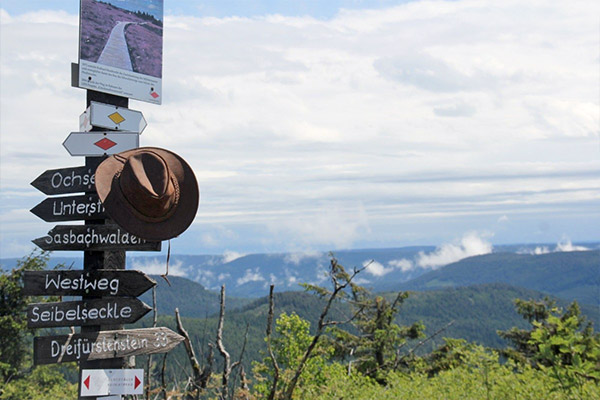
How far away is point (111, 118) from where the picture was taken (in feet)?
19.2

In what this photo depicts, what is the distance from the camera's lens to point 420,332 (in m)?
32.2

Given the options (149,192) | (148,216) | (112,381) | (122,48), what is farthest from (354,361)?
(149,192)

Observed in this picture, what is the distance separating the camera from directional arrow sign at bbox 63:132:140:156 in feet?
18.6

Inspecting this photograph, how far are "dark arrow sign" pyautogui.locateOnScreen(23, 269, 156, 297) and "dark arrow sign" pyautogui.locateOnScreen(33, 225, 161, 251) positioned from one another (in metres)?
0.23

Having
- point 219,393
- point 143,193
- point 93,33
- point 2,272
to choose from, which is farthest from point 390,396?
point 2,272

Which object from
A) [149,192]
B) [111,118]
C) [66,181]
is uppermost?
[111,118]

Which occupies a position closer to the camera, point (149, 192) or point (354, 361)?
point (149, 192)

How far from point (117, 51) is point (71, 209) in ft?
5.36

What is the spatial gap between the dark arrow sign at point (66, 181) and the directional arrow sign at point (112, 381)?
170 cm

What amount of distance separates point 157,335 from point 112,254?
889mm

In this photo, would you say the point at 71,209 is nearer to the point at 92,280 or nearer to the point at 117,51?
the point at 92,280

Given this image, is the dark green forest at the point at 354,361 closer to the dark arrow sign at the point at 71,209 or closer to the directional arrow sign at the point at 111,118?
the dark arrow sign at the point at 71,209

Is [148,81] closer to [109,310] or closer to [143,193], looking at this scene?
[143,193]

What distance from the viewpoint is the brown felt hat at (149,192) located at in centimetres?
483
